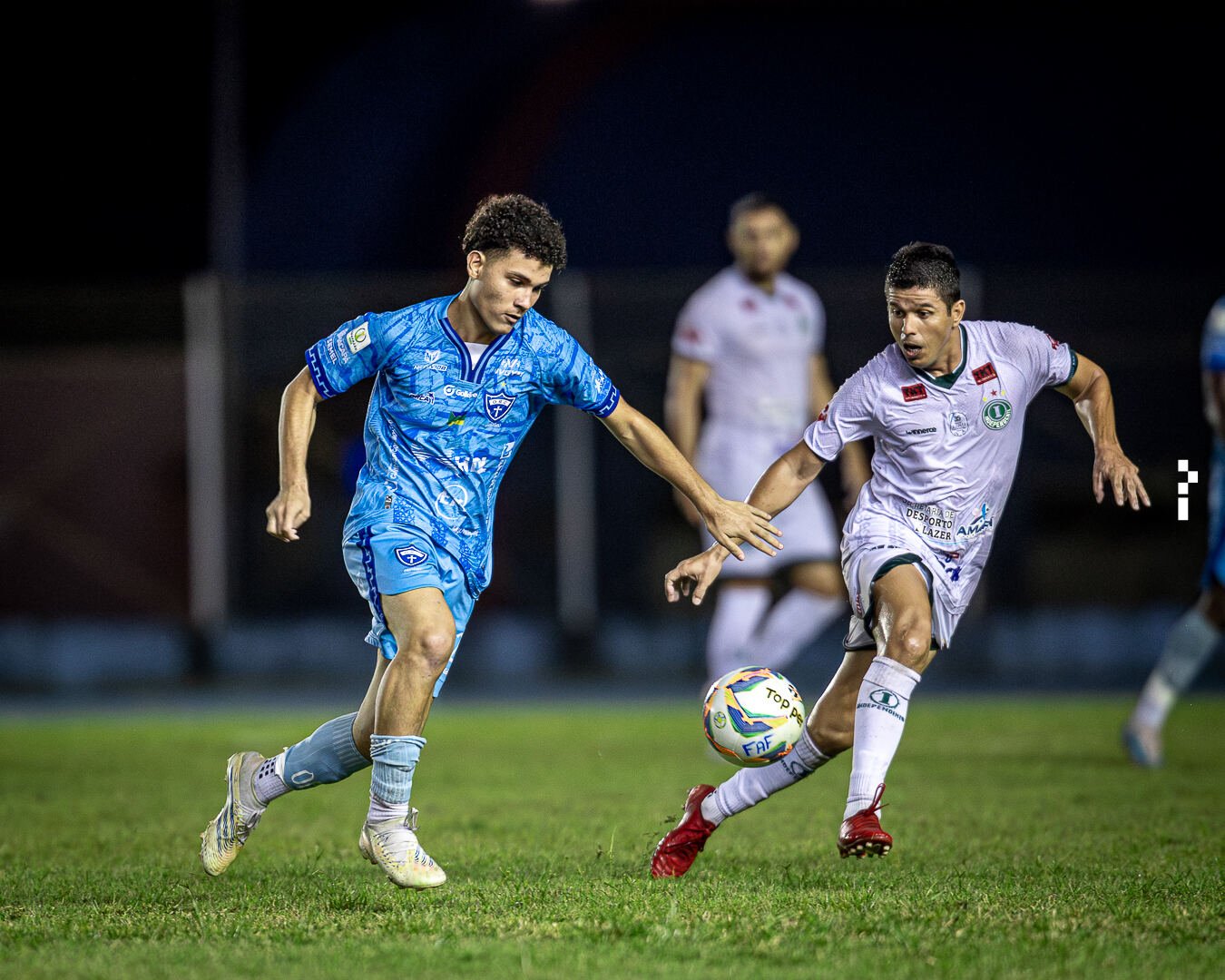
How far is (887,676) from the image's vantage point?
5.09m

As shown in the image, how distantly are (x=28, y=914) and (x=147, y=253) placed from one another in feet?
50.7

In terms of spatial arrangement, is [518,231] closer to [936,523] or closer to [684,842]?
[936,523]

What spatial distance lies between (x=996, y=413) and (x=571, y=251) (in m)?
12.5

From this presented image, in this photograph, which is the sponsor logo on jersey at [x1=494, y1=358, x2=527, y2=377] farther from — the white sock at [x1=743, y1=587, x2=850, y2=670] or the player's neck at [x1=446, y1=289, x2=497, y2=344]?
the white sock at [x1=743, y1=587, x2=850, y2=670]

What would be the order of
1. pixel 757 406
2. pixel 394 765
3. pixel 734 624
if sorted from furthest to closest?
pixel 757 406, pixel 734 624, pixel 394 765

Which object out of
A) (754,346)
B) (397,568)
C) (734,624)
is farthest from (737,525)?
(754,346)

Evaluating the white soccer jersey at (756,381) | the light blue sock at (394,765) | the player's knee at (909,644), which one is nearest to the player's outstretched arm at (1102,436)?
the player's knee at (909,644)

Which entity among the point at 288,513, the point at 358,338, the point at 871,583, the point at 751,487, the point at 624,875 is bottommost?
the point at 624,875

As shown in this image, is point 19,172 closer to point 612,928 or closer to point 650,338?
point 650,338

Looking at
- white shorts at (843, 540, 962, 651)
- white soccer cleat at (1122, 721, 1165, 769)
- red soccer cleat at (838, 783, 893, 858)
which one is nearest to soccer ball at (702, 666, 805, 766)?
white shorts at (843, 540, 962, 651)

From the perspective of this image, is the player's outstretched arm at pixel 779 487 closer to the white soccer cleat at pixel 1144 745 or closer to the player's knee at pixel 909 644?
the player's knee at pixel 909 644

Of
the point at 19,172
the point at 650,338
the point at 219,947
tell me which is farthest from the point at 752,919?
the point at 19,172

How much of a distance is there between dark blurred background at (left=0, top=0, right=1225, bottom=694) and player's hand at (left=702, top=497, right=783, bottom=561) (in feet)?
28.3

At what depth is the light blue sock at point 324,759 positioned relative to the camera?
521cm
